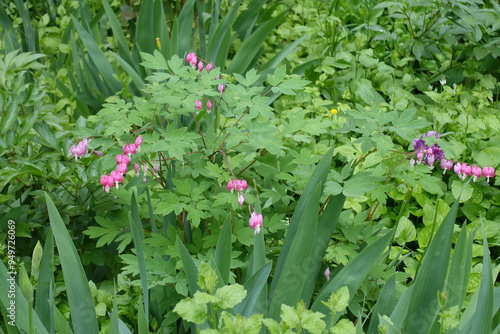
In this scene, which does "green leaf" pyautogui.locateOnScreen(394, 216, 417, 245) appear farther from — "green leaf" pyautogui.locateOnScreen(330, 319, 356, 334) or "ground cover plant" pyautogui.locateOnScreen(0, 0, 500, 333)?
"green leaf" pyautogui.locateOnScreen(330, 319, 356, 334)

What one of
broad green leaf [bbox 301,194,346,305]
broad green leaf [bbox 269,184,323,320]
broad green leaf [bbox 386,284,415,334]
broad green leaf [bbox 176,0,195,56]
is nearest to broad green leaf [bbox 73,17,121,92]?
broad green leaf [bbox 176,0,195,56]

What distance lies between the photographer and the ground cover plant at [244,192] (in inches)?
52.7

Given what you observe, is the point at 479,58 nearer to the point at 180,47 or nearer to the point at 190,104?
the point at 180,47

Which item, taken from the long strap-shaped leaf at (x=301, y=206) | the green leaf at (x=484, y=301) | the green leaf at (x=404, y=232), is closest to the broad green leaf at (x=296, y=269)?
the long strap-shaped leaf at (x=301, y=206)

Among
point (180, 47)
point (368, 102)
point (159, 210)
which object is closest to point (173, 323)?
point (159, 210)

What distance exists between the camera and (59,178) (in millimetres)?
1823

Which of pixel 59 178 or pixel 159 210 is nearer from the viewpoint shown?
pixel 159 210

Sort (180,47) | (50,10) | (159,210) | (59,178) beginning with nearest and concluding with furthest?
(159,210), (59,178), (180,47), (50,10)

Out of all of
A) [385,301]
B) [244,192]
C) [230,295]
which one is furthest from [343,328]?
[244,192]

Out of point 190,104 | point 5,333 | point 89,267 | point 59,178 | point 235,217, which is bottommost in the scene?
point 89,267

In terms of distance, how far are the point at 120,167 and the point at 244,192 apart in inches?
12.6

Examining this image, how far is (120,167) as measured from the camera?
5.07ft

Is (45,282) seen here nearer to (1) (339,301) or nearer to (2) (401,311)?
(1) (339,301)

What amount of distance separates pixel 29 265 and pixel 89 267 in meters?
0.22
